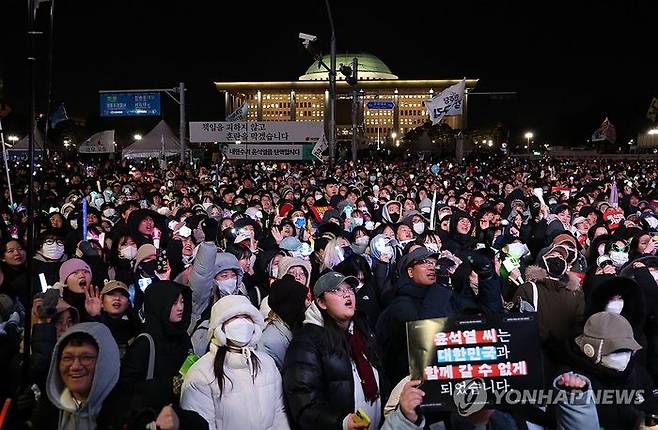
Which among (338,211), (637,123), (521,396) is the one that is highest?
(637,123)

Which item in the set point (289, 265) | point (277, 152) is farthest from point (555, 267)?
point (277, 152)

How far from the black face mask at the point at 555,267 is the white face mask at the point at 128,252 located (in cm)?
392

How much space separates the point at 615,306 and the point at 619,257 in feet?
9.48

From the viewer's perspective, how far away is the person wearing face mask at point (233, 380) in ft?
10.6

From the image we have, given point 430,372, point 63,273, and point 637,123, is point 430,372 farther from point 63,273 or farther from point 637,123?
point 637,123

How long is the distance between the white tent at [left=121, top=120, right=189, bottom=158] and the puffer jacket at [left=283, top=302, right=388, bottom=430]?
973 inches

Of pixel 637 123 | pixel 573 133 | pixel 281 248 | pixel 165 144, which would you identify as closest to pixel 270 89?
pixel 573 133

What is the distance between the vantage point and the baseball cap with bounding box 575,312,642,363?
3381 mm

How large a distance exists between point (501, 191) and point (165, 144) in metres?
15.3

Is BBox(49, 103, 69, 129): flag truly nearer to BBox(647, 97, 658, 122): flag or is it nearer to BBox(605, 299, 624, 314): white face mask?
BBox(647, 97, 658, 122): flag

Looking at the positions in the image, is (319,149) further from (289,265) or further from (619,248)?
(289,265)

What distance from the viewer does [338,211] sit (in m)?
10.8

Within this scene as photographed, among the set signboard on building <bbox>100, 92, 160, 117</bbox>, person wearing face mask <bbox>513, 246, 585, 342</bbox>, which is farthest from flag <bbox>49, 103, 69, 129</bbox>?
person wearing face mask <bbox>513, 246, 585, 342</bbox>

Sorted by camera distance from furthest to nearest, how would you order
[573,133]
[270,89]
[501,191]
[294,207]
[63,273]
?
[270,89]
[573,133]
[501,191]
[294,207]
[63,273]
